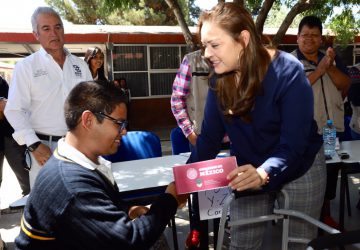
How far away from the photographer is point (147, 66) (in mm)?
12211

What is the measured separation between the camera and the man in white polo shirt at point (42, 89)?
2830mm

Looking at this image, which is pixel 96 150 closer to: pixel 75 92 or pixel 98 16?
pixel 75 92

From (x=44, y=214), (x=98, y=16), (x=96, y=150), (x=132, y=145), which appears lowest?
(x=132, y=145)

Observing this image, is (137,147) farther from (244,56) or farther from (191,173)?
(244,56)

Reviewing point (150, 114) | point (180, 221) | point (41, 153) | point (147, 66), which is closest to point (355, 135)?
point (180, 221)

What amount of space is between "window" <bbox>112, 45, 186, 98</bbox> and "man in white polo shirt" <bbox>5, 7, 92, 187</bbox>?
892 cm

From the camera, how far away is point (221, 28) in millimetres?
1570

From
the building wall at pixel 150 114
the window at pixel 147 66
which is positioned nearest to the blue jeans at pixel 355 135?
the building wall at pixel 150 114

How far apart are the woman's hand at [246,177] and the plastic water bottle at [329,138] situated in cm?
176

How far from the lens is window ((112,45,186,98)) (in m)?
11.9

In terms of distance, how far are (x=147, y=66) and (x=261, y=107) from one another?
1081cm

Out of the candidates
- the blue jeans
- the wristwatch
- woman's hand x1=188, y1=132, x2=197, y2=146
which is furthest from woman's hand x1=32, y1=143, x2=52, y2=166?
the blue jeans

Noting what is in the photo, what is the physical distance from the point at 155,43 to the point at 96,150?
10.8 m

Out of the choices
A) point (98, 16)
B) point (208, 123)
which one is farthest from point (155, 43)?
point (98, 16)
